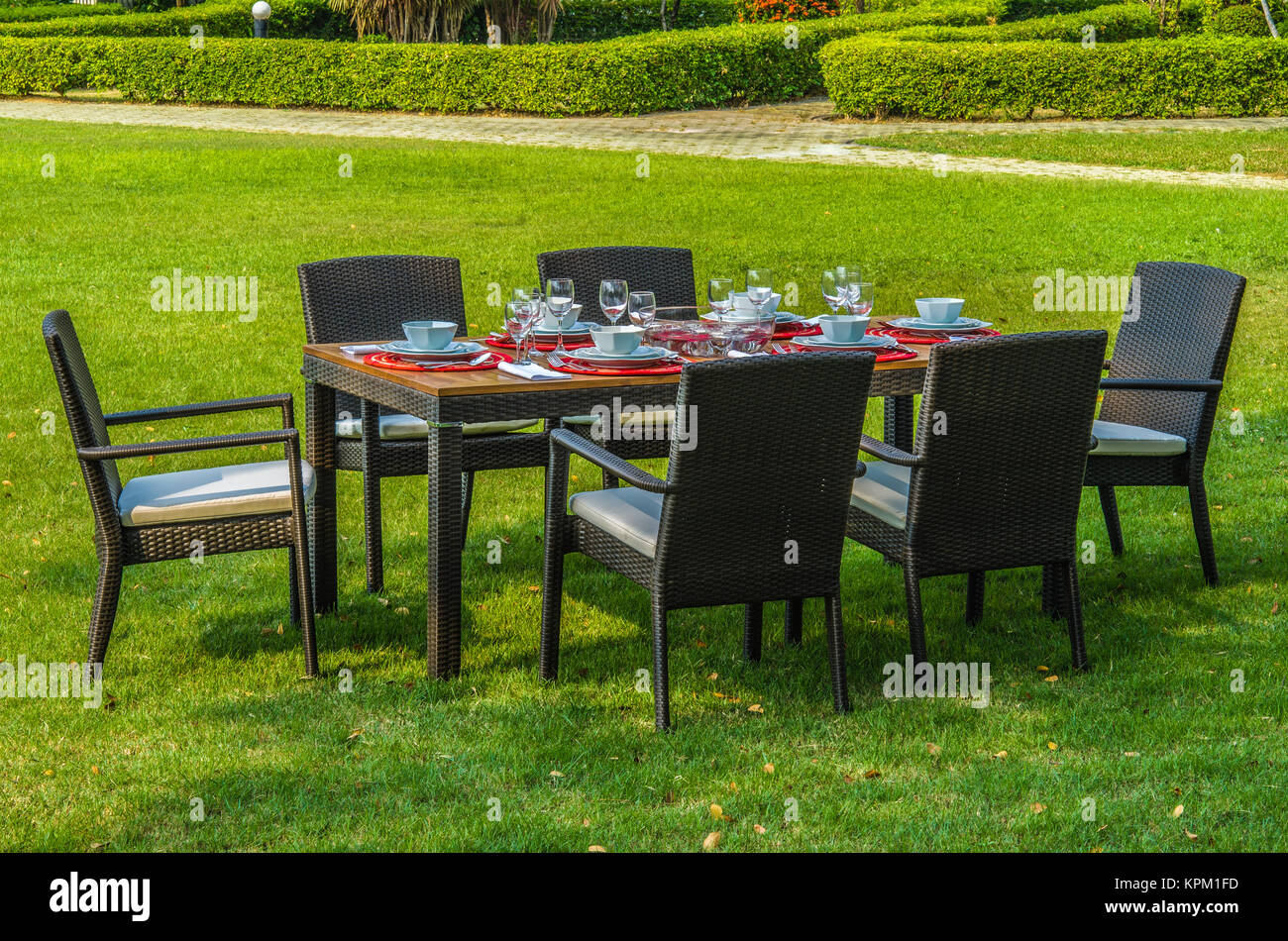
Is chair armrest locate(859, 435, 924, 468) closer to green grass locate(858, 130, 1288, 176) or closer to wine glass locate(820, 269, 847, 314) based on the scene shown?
wine glass locate(820, 269, 847, 314)

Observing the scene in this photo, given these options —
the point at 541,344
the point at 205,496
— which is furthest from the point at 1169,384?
the point at 205,496

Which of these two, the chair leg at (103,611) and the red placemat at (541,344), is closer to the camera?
the chair leg at (103,611)

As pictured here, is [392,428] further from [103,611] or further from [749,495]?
[749,495]

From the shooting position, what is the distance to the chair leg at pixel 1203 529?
541 centimetres

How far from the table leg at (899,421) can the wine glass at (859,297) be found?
0.73m

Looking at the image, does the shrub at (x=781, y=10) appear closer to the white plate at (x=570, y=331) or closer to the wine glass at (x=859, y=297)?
the wine glass at (x=859, y=297)

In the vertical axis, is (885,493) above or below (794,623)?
above

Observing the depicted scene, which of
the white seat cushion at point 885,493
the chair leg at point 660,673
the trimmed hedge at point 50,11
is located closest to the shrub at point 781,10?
the trimmed hedge at point 50,11

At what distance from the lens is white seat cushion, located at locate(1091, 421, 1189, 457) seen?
5.29m

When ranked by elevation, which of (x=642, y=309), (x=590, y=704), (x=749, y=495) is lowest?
(x=590, y=704)

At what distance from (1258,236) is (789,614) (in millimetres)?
9585

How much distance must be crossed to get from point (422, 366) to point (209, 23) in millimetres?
26781

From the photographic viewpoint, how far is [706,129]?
2014 centimetres

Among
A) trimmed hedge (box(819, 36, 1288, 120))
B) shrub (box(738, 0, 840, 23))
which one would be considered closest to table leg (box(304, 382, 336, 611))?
trimmed hedge (box(819, 36, 1288, 120))
